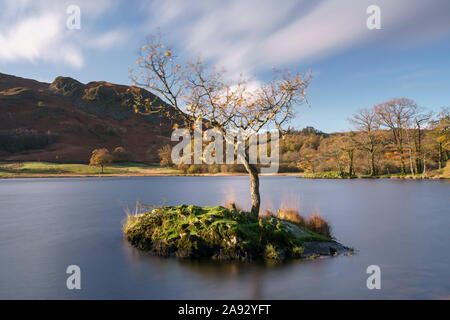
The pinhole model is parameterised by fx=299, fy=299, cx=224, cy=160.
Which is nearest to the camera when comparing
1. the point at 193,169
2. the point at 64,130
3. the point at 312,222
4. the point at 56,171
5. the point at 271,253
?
the point at 271,253

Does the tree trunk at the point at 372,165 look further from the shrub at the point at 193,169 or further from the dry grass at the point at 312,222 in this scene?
the dry grass at the point at 312,222

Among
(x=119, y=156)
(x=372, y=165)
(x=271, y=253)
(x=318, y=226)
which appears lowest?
(x=271, y=253)

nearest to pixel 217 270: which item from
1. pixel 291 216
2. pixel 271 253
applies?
pixel 271 253

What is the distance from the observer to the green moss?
8.56 meters

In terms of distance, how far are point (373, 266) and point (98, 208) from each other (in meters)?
18.9

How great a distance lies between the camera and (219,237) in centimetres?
875

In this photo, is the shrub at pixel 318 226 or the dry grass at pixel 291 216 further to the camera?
the dry grass at pixel 291 216

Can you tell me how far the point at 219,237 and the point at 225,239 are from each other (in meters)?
0.19

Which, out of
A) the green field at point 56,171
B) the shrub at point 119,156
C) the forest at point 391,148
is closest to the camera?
the forest at point 391,148

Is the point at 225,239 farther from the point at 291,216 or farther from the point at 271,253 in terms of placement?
the point at 291,216

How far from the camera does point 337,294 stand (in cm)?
629

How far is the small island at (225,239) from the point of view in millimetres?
8562

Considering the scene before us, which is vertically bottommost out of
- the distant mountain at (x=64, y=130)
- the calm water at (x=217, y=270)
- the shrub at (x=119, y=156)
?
the calm water at (x=217, y=270)

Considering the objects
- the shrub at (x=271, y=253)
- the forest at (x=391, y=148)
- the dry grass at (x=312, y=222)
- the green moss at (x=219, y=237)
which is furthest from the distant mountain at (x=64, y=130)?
the shrub at (x=271, y=253)
